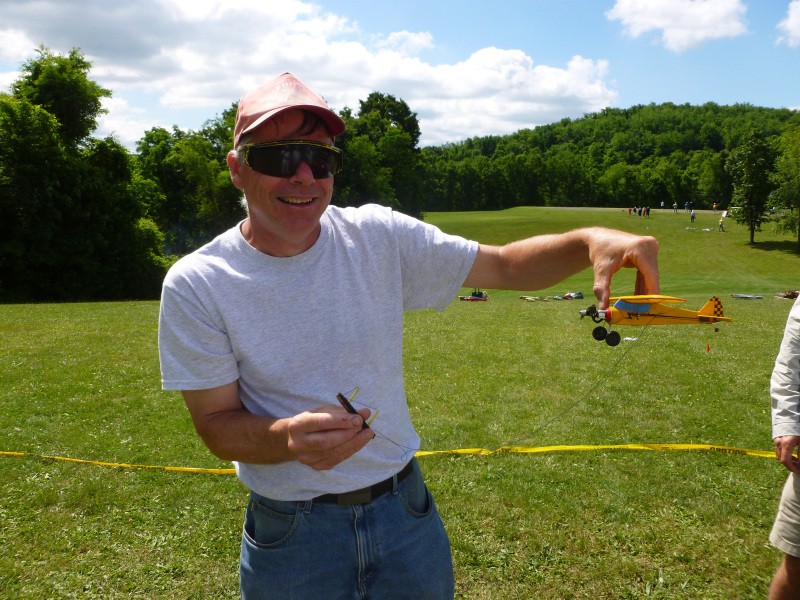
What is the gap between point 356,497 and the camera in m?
2.33

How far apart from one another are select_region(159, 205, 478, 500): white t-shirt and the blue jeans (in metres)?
0.10

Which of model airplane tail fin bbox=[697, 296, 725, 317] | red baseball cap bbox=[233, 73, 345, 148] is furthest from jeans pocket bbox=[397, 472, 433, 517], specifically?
model airplane tail fin bbox=[697, 296, 725, 317]

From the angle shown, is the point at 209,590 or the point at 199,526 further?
the point at 199,526

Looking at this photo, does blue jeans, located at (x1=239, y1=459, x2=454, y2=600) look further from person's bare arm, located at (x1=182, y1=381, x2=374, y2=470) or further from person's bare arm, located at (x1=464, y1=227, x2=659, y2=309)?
person's bare arm, located at (x1=464, y1=227, x2=659, y2=309)

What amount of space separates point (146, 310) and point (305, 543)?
20.8 meters

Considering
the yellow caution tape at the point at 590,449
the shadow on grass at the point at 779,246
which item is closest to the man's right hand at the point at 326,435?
the yellow caution tape at the point at 590,449

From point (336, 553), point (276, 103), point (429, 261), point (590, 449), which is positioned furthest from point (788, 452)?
point (590, 449)

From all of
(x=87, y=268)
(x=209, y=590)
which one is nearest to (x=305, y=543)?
(x=209, y=590)

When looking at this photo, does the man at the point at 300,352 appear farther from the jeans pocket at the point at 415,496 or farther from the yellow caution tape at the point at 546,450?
the yellow caution tape at the point at 546,450

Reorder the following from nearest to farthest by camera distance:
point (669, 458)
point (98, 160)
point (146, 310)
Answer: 1. point (669, 458)
2. point (146, 310)
3. point (98, 160)

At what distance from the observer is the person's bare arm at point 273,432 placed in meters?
1.88

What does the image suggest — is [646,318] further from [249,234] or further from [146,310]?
[146,310]

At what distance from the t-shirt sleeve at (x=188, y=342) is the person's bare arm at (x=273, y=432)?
69 mm

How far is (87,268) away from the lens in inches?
1384
